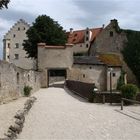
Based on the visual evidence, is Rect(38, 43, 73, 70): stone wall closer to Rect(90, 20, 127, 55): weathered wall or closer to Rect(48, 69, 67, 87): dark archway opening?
Rect(48, 69, 67, 87): dark archway opening

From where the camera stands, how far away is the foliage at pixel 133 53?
6276 centimetres

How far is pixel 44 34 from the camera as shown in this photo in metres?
60.9

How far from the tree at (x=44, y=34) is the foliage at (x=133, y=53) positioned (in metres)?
10.7

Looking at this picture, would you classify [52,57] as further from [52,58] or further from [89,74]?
[89,74]

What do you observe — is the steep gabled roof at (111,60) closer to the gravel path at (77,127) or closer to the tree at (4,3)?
the gravel path at (77,127)

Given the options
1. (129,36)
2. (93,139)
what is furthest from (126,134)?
(129,36)

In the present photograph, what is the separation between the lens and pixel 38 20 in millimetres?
62562

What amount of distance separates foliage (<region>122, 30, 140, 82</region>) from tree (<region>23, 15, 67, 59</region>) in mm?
10745

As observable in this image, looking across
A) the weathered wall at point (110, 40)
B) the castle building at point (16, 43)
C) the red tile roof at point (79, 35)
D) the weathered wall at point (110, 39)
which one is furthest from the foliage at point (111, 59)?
the castle building at point (16, 43)

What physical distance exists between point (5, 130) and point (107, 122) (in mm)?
6271

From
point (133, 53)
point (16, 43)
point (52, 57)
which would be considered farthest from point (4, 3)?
point (16, 43)

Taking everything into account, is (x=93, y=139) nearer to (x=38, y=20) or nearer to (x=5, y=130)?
(x=5, y=130)

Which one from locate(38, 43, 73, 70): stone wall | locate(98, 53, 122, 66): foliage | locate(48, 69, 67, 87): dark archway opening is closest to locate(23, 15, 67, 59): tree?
locate(48, 69, 67, 87): dark archway opening

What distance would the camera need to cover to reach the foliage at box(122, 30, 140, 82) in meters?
62.8
